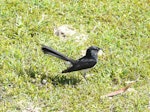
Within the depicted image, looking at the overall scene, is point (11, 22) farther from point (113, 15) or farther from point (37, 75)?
point (113, 15)

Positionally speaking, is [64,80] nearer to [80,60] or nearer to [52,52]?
[80,60]

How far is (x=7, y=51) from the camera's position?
7.94 m

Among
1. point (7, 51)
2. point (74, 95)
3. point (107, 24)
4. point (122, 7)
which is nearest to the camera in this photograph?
point (74, 95)

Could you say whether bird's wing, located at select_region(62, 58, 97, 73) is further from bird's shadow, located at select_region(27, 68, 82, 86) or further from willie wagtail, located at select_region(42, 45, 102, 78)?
bird's shadow, located at select_region(27, 68, 82, 86)

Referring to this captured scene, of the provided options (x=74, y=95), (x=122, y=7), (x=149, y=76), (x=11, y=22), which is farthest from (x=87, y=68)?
(x=122, y=7)

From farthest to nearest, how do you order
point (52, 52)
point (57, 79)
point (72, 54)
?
point (72, 54)
point (57, 79)
point (52, 52)

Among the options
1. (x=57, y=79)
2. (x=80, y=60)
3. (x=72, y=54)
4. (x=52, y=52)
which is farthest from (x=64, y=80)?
(x=72, y=54)

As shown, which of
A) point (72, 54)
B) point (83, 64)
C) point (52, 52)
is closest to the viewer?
point (52, 52)

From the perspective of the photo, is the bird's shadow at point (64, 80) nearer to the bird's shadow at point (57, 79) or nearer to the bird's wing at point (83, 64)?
the bird's shadow at point (57, 79)

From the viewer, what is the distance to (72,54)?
8328mm

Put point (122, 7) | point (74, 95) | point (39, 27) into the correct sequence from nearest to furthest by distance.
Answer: point (74, 95), point (39, 27), point (122, 7)

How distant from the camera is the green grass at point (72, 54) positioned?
720 centimetres

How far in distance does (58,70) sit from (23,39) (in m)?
1.06

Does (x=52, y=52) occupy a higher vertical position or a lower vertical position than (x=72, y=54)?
higher
